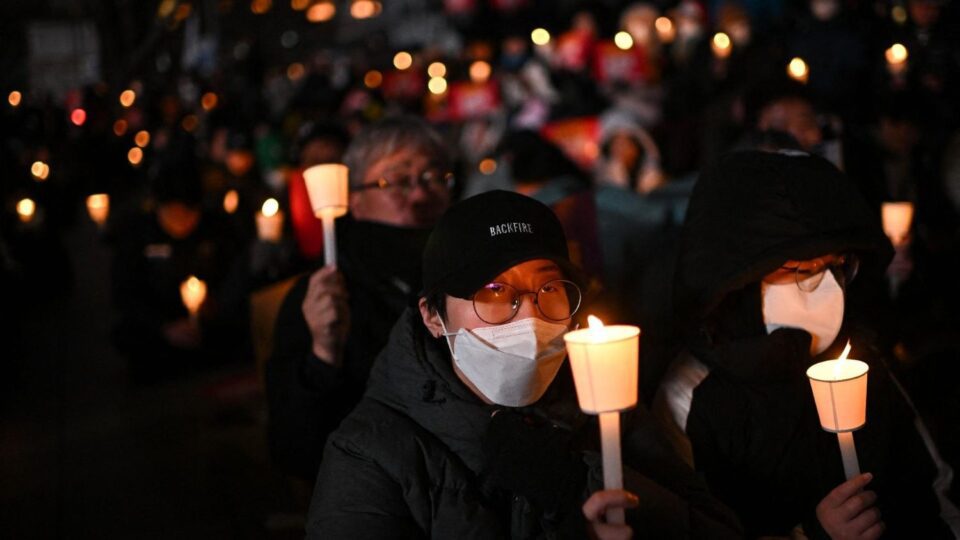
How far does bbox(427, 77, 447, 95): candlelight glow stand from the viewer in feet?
59.1

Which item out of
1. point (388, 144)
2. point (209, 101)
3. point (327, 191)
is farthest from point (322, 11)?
point (327, 191)

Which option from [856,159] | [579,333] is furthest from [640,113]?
[579,333]

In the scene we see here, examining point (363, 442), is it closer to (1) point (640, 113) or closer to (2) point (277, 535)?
(2) point (277, 535)

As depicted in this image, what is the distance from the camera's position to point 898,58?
6520 mm

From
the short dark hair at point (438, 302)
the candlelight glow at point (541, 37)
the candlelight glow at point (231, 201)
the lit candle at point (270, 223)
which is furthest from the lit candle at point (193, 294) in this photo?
the candlelight glow at point (541, 37)

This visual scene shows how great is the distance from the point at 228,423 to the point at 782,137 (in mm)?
3889

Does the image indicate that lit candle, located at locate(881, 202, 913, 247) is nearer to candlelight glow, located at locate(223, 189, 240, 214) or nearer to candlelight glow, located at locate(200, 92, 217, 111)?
candlelight glow, located at locate(223, 189, 240, 214)

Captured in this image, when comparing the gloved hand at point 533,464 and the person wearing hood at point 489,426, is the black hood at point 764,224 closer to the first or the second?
the person wearing hood at point 489,426

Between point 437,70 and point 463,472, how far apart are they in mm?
16395

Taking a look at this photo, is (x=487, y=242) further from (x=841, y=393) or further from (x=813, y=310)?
(x=813, y=310)

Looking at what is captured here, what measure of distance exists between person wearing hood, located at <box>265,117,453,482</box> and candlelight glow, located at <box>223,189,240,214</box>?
4830 millimetres

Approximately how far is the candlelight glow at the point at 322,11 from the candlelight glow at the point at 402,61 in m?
7.64

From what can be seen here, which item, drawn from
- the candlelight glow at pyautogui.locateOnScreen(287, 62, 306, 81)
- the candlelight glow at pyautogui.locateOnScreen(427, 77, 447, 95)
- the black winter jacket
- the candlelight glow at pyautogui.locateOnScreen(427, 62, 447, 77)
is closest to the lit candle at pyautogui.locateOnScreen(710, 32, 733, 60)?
the black winter jacket

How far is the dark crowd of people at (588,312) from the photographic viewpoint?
2600 millimetres
